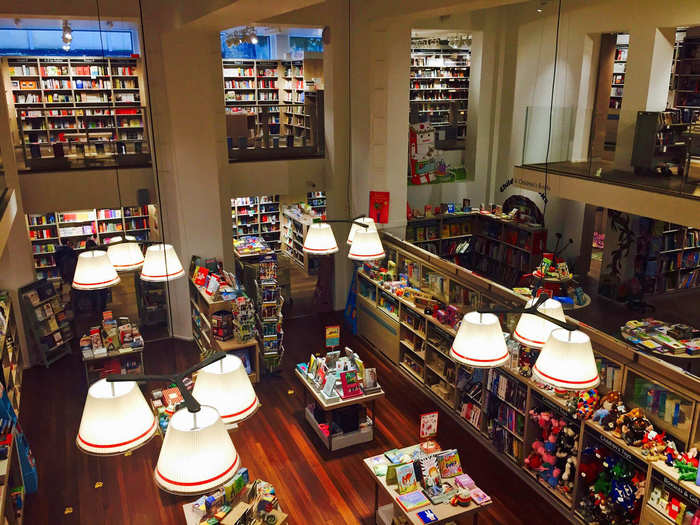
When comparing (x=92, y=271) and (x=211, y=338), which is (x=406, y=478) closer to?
(x=92, y=271)

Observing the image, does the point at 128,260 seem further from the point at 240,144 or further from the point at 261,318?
the point at 240,144

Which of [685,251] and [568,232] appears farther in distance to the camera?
[568,232]

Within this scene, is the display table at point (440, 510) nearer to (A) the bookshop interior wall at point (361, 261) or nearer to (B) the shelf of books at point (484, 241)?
(A) the bookshop interior wall at point (361, 261)

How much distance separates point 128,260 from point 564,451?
4.63 meters

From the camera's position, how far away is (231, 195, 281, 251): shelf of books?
14.1 meters

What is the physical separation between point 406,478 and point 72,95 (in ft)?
39.0

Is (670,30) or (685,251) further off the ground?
(670,30)

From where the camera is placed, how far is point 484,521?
572 cm

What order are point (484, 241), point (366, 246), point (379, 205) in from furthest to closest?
point (484, 241), point (379, 205), point (366, 246)

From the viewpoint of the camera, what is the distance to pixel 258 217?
14.4 m

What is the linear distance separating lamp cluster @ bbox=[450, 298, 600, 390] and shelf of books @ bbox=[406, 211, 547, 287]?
6.86m

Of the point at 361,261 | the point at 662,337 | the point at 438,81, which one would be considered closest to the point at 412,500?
the point at 662,337

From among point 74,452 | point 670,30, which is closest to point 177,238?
point 74,452

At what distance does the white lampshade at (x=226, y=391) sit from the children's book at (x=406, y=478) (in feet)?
7.88
